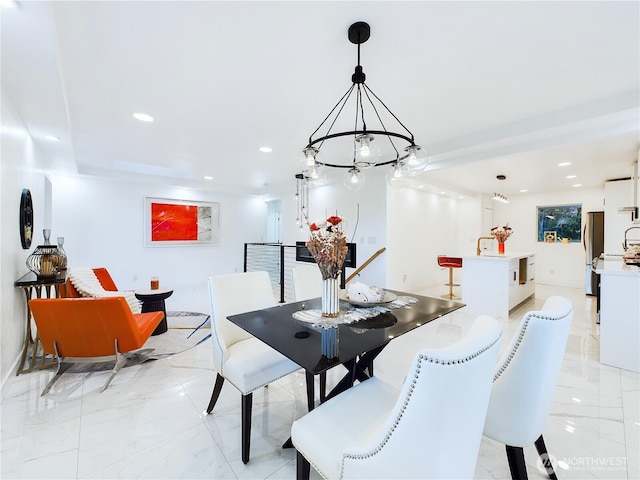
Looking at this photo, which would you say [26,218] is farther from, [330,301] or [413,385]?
[413,385]

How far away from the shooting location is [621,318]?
2629 mm

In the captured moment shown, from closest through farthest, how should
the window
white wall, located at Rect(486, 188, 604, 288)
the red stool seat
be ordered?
the red stool seat < white wall, located at Rect(486, 188, 604, 288) < the window

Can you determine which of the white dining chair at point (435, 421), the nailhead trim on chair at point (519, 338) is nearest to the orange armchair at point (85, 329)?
the white dining chair at point (435, 421)

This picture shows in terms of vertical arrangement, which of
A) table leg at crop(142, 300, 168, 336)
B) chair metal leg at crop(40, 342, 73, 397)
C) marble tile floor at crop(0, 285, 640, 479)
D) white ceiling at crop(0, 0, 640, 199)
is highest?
white ceiling at crop(0, 0, 640, 199)

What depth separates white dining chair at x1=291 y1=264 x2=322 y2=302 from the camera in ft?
8.38

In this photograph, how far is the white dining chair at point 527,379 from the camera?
1.12 meters

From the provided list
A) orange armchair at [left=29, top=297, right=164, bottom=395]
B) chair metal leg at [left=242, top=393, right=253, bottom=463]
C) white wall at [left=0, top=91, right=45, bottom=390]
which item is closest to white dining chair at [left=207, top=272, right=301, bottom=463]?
chair metal leg at [left=242, top=393, right=253, bottom=463]

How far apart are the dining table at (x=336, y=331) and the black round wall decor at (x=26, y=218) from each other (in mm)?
2646

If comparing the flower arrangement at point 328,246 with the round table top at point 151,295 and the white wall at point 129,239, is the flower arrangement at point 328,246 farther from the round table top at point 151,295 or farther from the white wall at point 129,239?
the white wall at point 129,239

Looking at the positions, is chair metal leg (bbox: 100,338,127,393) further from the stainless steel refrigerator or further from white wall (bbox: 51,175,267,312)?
the stainless steel refrigerator

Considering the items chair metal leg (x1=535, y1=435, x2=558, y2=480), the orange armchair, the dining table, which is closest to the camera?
the dining table

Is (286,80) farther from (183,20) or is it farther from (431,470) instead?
(431,470)

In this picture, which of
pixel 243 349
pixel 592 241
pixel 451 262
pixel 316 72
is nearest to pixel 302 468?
pixel 243 349

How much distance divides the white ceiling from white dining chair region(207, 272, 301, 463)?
1.61 m
